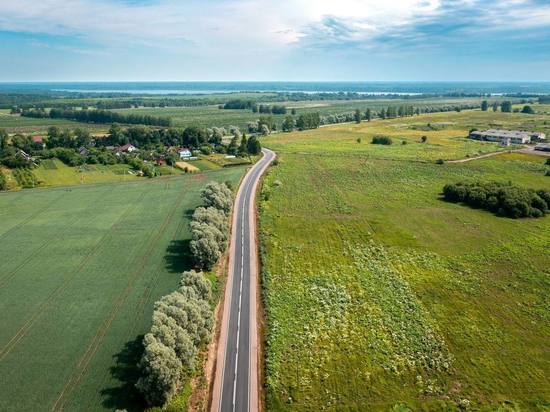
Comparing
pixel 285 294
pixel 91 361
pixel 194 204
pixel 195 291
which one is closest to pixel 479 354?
pixel 285 294

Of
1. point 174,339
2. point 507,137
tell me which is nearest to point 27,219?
point 174,339

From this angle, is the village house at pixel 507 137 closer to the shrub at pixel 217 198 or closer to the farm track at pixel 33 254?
the shrub at pixel 217 198

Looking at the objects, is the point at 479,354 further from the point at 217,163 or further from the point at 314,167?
the point at 217,163

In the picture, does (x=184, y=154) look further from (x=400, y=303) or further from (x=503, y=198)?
(x=400, y=303)

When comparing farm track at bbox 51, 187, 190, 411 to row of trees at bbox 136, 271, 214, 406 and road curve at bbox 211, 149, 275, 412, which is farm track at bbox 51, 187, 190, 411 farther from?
road curve at bbox 211, 149, 275, 412

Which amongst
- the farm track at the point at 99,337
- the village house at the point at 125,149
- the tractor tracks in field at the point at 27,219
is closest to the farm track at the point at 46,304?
the farm track at the point at 99,337
